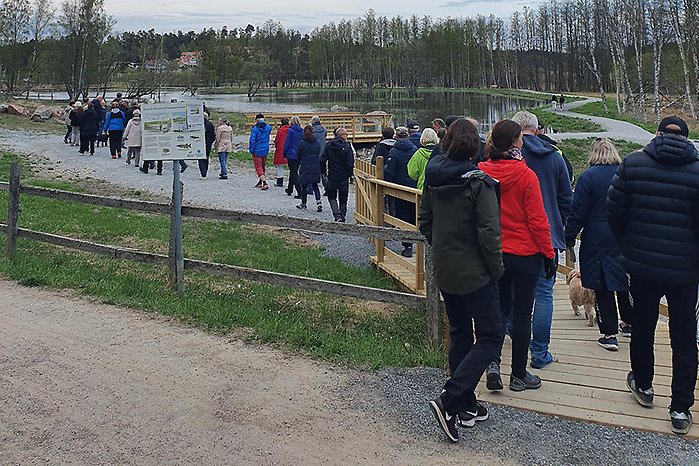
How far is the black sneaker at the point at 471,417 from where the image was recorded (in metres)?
4.35

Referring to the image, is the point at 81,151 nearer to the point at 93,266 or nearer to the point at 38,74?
the point at 93,266

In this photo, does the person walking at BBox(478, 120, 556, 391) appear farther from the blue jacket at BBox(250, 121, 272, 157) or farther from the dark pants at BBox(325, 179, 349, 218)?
the blue jacket at BBox(250, 121, 272, 157)

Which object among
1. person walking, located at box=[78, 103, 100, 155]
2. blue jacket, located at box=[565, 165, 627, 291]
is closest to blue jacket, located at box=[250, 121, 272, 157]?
person walking, located at box=[78, 103, 100, 155]

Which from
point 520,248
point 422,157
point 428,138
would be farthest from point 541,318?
point 428,138

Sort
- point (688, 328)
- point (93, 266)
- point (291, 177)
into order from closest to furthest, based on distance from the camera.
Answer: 1. point (688, 328)
2. point (93, 266)
3. point (291, 177)

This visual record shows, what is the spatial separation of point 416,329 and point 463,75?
102 metres

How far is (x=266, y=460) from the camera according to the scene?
3.99 metres

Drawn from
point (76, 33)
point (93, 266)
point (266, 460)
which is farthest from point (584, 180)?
point (76, 33)

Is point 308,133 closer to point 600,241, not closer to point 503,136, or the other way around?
point 600,241

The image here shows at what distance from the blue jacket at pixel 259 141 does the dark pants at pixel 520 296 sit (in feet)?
37.2

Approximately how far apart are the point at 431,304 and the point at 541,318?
0.86 metres

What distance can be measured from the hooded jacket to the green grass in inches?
55.0

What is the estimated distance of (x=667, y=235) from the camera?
4199mm

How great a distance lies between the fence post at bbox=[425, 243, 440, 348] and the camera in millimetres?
5453
